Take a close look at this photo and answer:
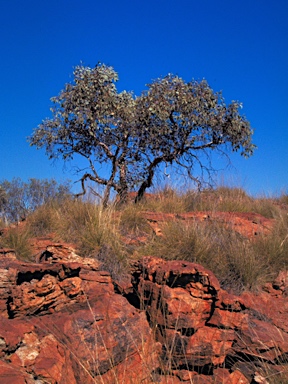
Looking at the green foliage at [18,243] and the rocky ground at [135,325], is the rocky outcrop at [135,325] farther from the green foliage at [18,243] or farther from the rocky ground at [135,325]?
the green foliage at [18,243]

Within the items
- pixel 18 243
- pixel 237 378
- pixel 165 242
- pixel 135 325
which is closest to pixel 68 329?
pixel 135 325

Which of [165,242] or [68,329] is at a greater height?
[165,242]

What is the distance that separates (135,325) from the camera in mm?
4828

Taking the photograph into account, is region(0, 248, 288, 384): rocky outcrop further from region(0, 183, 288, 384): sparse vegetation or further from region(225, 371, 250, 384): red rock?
region(0, 183, 288, 384): sparse vegetation

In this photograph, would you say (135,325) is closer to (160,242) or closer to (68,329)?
(68,329)

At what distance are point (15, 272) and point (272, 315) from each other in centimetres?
370

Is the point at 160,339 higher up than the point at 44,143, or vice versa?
the point at 44,143

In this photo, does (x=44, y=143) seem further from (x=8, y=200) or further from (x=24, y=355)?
(x=24, y=355)

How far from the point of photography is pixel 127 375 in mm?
4254

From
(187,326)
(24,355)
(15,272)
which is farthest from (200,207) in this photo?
(24,355)

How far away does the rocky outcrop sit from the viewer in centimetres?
415

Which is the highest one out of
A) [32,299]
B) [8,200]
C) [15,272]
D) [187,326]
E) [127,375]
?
[8,200]

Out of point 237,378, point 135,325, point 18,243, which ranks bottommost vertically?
point 237,378

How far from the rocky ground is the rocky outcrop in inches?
0.5
